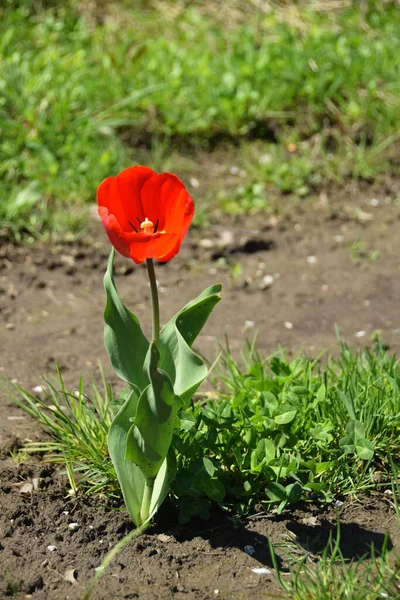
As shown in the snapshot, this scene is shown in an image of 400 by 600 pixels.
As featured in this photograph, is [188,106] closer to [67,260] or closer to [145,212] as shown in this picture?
[67,260]

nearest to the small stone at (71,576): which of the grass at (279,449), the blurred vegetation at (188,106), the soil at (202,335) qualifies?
the soil at (202,335)

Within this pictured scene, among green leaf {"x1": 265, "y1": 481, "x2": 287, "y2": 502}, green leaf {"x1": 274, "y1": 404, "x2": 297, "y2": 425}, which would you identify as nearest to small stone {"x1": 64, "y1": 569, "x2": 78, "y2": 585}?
green leaf {"x1": 265, "y1": 481, "x2": 287, "y2": 502}

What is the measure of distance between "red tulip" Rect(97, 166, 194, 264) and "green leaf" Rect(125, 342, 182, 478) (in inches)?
8.8

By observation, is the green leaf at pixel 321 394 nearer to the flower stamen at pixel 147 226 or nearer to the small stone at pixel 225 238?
the flower stamen at pixel 147 226

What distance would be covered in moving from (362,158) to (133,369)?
10.1 feet

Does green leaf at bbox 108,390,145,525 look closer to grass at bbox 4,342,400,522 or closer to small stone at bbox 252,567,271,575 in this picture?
grass at bbox 4,342,400,522

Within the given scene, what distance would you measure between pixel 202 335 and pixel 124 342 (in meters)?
1.50

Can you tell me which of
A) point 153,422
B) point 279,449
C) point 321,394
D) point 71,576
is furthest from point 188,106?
point 71,576

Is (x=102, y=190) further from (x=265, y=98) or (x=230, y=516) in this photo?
(x=265, y=98)

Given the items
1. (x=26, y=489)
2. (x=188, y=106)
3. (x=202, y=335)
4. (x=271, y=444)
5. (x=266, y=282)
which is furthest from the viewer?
(x=188, y=106)

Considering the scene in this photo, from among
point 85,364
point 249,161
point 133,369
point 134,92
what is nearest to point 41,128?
point 134,92

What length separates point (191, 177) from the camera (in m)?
4.56

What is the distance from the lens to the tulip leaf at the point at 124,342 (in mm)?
1890

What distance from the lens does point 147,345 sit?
1938mm
